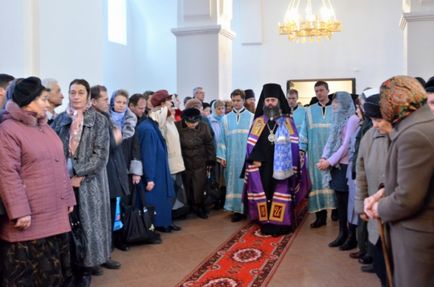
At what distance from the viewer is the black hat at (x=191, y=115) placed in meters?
6.64

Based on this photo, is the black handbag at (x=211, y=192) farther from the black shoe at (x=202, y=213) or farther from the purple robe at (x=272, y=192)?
the purple robe at (x=272, y=192)

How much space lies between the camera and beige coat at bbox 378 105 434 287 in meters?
2.15

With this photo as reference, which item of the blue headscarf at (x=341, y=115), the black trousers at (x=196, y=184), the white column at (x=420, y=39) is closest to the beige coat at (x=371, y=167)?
the blue headscarf at (x=341, y=115)

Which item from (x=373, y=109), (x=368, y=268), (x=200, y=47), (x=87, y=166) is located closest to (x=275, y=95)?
(x=368, y=268)

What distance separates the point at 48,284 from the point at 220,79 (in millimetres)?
6161

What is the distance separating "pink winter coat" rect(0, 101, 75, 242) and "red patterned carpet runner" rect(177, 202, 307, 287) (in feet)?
4.73

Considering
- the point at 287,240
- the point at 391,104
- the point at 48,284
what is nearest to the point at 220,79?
the point at 287,240

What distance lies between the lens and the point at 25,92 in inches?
125

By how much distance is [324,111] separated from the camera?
6281 mm

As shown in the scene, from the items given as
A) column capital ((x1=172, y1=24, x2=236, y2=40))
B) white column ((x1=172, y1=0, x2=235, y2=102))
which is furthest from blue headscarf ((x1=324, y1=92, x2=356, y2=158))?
column capital ((x1=172, y1=24, x2=236, y2=40))

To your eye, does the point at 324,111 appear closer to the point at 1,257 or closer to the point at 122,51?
the point at 1,257

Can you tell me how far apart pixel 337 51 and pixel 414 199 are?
13.0 m

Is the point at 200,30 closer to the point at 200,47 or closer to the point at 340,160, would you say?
the point at 200,47

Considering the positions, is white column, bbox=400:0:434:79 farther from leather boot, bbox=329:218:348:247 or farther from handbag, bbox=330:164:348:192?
leather boot, bbox=329:218:348:247
